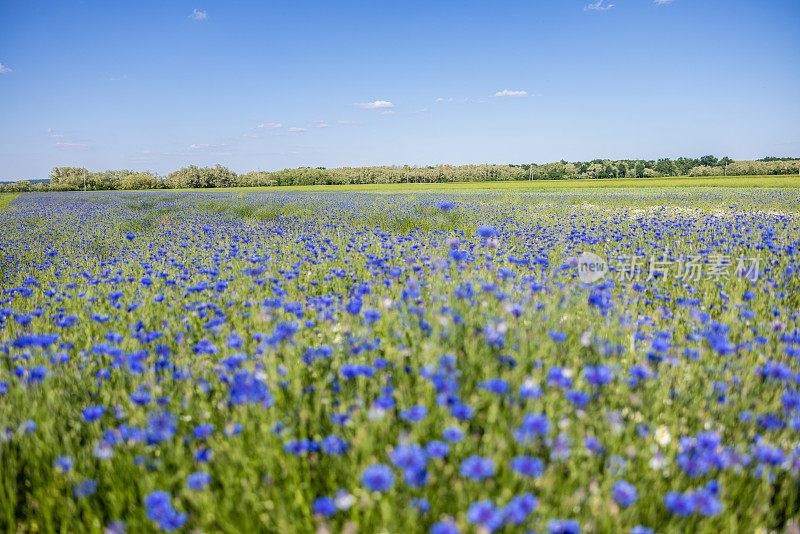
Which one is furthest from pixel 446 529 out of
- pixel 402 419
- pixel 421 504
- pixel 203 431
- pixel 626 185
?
pixel 626 185

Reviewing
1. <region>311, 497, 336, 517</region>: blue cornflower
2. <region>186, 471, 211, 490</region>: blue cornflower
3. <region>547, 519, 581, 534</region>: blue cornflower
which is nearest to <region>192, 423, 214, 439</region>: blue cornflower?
<region>186, 471, 211, 490</region>: blue cornflower

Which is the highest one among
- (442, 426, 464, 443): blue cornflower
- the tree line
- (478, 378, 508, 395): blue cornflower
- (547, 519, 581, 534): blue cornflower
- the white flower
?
the tree line

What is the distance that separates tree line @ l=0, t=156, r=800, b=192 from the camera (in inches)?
2586

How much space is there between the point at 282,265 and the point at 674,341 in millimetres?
3787

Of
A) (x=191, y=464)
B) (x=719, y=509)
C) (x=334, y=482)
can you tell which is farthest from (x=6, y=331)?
(x=719, y=509)

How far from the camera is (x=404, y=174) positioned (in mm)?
77625

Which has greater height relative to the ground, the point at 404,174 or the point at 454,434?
the point at 404,174

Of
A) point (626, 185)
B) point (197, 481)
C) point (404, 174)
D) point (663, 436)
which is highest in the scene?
point (404, 174)

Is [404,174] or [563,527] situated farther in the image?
[404,174]

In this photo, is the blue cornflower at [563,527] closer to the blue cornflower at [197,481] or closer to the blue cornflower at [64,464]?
the blue cornflower at [197,481]

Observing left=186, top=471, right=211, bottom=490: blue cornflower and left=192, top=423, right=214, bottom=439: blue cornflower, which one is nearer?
left=186, top=471, right=211, bottom=490: blue cornflower

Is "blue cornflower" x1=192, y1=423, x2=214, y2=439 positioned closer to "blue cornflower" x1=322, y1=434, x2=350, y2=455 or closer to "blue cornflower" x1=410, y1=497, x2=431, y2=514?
"blue cornflower" x1=322, y1=434, x2=350, y2=455

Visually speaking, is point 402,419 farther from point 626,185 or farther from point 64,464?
point 626,185

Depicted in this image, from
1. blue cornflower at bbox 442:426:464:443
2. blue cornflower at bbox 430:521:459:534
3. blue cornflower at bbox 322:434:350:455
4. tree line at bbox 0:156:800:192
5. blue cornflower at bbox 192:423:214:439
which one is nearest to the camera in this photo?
blue cornflower at bbox 430:521:459:534
